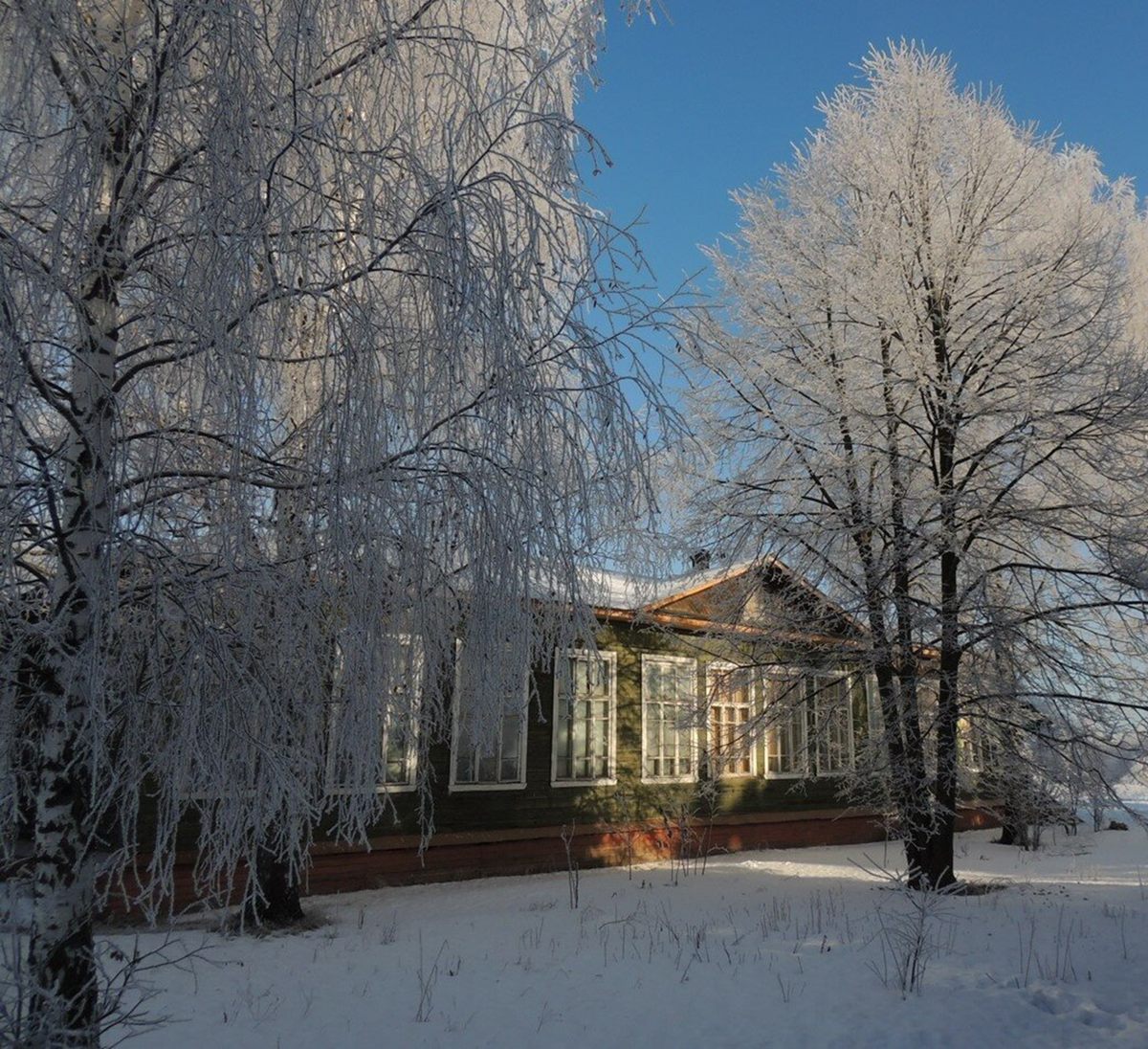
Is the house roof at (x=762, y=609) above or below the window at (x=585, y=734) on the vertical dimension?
above

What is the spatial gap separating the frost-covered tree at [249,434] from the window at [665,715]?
10512 mm

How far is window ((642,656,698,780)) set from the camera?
14.6 m

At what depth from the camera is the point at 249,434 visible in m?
3.42

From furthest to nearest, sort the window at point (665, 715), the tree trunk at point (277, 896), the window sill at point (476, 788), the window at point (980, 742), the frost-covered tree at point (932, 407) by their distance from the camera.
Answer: the window at point (665, 715), the window sill at point (476, 788), the window at point (980, 742), the frost-covered tree at point (932, 407), the tree trunk at point (277, 896)

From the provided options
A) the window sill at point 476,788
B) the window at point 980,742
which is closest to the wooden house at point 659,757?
the window sill at point 476,788

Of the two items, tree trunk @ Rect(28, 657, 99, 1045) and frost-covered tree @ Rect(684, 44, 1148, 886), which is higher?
frost-covered tree @ Rect(684, 44, 1148, 886)

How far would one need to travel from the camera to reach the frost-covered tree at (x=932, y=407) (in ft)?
33.5

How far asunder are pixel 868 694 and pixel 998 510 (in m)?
8.86

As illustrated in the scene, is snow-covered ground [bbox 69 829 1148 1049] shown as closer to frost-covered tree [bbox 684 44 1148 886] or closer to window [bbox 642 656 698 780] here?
frost-covered tree [bbox 684 44 1148 886]

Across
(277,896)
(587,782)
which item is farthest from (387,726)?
(587,782)

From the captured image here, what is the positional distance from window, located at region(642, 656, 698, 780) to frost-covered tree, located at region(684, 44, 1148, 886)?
3.85 m

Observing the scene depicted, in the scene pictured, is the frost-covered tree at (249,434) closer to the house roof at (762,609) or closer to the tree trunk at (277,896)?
the tree trunk at (277,896)

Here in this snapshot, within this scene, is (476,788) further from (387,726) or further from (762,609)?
(387,726)

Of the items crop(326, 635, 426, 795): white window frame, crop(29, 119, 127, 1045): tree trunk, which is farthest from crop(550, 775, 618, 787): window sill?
crop(29, 119, 127, 1045): tree trunk
